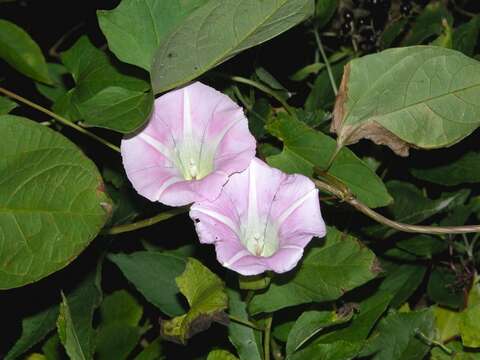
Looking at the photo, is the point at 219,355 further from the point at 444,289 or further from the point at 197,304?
the point at 444,289

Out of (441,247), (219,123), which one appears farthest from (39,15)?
(441,247)

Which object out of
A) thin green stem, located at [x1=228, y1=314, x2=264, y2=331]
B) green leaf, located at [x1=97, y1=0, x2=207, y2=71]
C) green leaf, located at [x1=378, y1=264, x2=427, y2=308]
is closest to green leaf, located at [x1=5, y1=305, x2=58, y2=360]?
thin green stem, located at [x1=228, y1=314, x2=264, y2=331]

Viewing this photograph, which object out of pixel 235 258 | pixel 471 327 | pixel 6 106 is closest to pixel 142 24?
pixel 6 106

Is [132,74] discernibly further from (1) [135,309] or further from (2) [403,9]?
(2) [403,9]

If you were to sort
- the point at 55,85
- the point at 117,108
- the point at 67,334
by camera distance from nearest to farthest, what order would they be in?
the point at 67,334 < the point at 117,108 < the point at 55,85

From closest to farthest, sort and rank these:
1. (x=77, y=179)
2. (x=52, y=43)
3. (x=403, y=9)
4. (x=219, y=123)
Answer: (x=77, y=179)
(x=219, y=123)
(x=403, y=9)
(x=52, y=43)

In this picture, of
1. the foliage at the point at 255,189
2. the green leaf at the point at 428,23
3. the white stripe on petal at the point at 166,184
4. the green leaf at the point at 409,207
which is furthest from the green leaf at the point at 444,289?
the white stripe on petal at the point at 166,184

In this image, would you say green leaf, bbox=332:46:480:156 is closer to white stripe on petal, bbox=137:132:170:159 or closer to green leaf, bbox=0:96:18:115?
white stripe on petal, bbox=137:132:170:159
